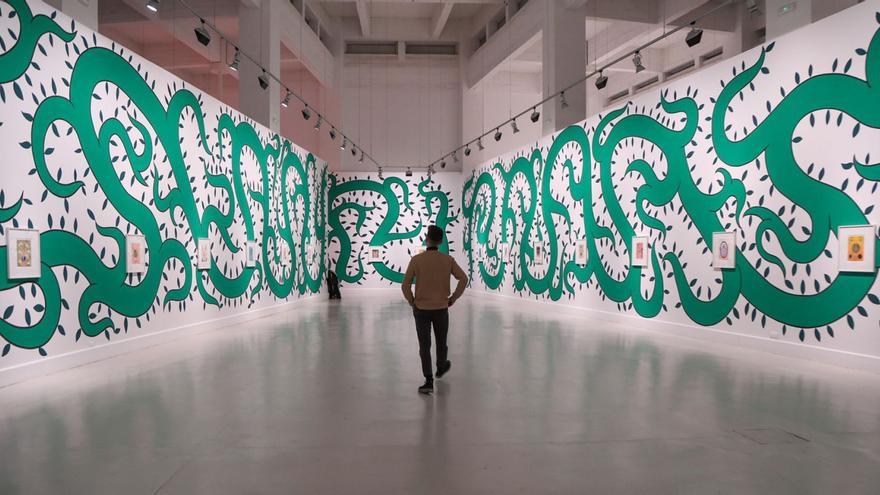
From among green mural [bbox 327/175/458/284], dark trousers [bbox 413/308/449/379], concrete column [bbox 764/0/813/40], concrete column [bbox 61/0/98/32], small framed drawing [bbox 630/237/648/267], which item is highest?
concrete column [bbox 764/0/813/40]

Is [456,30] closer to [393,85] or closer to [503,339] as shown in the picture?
[393,85]

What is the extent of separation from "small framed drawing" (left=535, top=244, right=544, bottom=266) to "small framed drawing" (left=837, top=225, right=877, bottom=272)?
26.2 ft

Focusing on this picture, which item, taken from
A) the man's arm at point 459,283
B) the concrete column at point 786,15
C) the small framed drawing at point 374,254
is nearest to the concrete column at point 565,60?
the concrete column at point 786,15

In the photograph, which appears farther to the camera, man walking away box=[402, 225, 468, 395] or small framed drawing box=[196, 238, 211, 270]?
small framed drawing box=[196, 238, 211, 270]

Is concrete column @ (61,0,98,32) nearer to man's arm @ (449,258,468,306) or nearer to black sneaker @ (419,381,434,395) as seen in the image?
man's arm @ (449,258,468,306)

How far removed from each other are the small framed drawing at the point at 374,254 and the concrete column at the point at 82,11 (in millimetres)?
13501

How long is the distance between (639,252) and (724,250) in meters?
2.08

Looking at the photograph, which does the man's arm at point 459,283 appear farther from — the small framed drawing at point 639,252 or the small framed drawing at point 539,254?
the small framed drawing at point 539,254

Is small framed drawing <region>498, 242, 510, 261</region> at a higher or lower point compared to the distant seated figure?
higher

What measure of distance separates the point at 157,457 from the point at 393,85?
20.4m

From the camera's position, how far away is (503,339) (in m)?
8.80

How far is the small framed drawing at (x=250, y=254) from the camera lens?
12.3 m

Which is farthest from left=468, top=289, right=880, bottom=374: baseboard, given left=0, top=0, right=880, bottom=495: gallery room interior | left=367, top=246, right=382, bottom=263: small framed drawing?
left=367, top=246, right=382, bottom=263: small framed drawing

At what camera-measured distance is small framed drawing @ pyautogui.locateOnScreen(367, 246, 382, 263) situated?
21016mm
